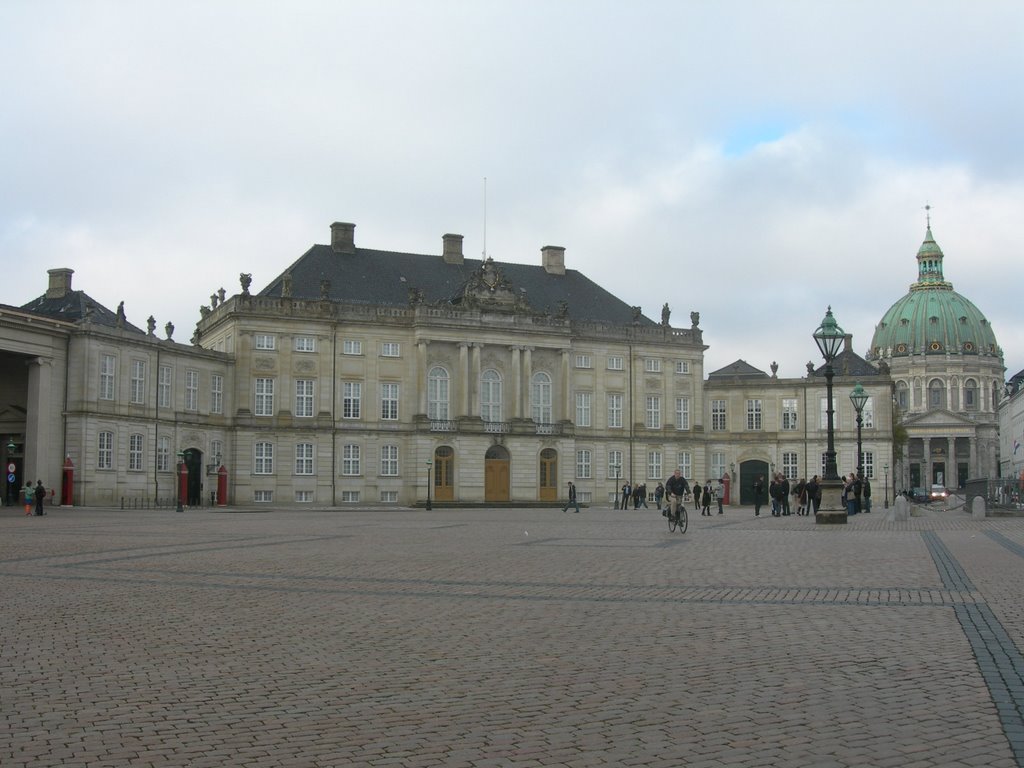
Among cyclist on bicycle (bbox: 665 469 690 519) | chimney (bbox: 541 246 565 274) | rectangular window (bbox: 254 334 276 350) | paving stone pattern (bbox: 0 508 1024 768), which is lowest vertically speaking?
paving stone pattern (bbox: 0 508 1024 768)

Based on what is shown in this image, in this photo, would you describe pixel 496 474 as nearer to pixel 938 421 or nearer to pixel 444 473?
pixel 444 473

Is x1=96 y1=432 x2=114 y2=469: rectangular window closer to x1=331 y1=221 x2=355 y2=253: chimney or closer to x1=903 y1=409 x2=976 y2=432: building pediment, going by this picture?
x1=331 y1=221 x2=355 y2=253: chimney

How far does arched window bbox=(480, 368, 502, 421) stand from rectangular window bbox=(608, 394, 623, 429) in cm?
849

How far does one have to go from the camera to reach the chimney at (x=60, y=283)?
6836 cm

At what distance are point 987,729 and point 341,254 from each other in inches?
2918

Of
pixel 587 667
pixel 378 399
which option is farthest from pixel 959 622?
pixel 378 399

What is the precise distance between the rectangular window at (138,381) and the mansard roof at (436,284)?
12064 millimetres

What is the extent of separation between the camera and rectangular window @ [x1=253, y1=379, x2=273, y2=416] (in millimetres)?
72688

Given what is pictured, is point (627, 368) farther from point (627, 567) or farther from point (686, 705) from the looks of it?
point (686, 705)

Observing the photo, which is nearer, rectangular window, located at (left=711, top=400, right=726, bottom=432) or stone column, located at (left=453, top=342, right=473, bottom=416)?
stone column, located at (left=453, top=342, right=473, bottom=416)

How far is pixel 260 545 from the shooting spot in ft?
86.3

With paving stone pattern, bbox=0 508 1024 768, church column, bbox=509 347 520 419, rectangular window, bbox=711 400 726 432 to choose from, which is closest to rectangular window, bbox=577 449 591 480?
church column, bbox=509 347 520 419

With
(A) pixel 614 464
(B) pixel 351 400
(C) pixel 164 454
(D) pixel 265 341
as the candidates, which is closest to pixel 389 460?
(B) pixel 351 400

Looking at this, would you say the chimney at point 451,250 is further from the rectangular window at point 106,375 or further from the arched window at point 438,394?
the rectangular window at point 106,375
